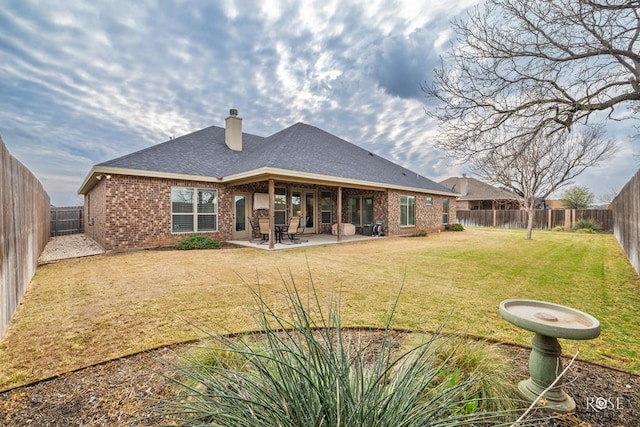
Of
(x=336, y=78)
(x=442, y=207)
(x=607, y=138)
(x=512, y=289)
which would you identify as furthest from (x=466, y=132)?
(x=442, y=207)

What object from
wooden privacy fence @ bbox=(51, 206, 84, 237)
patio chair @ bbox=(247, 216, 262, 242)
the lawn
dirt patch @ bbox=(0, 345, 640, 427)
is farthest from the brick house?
dirt patch @ bbox=(0, 345, 640, 427)

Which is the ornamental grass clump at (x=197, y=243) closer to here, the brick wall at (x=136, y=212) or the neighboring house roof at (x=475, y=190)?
the brick wall at (x=136, y=212)

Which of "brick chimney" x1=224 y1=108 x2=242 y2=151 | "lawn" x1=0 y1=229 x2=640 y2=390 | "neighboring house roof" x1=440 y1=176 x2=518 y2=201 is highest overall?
"brick chimney" x1=224 y1=108 x2=242 y2=151

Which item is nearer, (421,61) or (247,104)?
(421,61)

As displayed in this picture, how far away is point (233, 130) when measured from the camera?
14.6 m

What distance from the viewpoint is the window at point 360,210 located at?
52.1ft

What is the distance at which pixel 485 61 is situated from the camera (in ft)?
17.8

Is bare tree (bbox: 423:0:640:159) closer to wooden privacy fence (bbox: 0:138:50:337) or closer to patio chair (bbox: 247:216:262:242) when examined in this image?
wooden privacy fence (bbox: 0:138:50:337)

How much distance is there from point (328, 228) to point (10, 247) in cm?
1318

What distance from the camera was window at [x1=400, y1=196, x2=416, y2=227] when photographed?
1592 centimetres

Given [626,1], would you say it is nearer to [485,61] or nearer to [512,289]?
[485,61]

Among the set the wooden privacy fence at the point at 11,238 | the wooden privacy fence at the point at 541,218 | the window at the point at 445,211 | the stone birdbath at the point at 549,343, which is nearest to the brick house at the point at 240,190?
the window at the point at 445,211

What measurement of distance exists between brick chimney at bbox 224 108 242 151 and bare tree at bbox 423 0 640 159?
10984 mm

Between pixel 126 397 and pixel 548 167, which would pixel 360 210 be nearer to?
pixel 548 167
